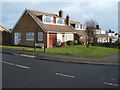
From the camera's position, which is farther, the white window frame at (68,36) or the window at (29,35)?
the white window frame at (68,36)

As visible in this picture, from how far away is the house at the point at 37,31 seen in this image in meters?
24.4

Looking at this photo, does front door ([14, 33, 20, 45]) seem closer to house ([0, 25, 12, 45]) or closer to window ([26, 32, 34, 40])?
house ([0, 25, 12, 45])

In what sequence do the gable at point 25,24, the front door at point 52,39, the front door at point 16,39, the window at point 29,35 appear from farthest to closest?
the front door at point 16,39, the window at point 29,35, the gable at point 25,24, the front door at point 52,39

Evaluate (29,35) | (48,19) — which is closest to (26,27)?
(29,35)

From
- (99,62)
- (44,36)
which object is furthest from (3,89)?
(44,36)

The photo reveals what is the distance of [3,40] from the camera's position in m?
30.1

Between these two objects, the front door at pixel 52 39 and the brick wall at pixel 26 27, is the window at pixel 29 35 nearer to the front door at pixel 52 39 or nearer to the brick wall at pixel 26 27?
the brick wall at pixel 26 27

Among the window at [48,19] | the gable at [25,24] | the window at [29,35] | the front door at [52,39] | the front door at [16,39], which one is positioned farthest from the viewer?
the front door at [16,39]

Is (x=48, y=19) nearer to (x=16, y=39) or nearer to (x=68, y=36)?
(x=68, y=36)

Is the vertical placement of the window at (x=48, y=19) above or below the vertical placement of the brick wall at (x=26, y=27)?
above

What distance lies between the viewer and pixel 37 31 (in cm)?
2469

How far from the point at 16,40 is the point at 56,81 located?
22482 mm

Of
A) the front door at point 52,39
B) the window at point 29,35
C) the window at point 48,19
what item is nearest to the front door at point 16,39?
the window at point 29,35

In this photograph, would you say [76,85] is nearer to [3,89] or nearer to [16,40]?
[3,89]
